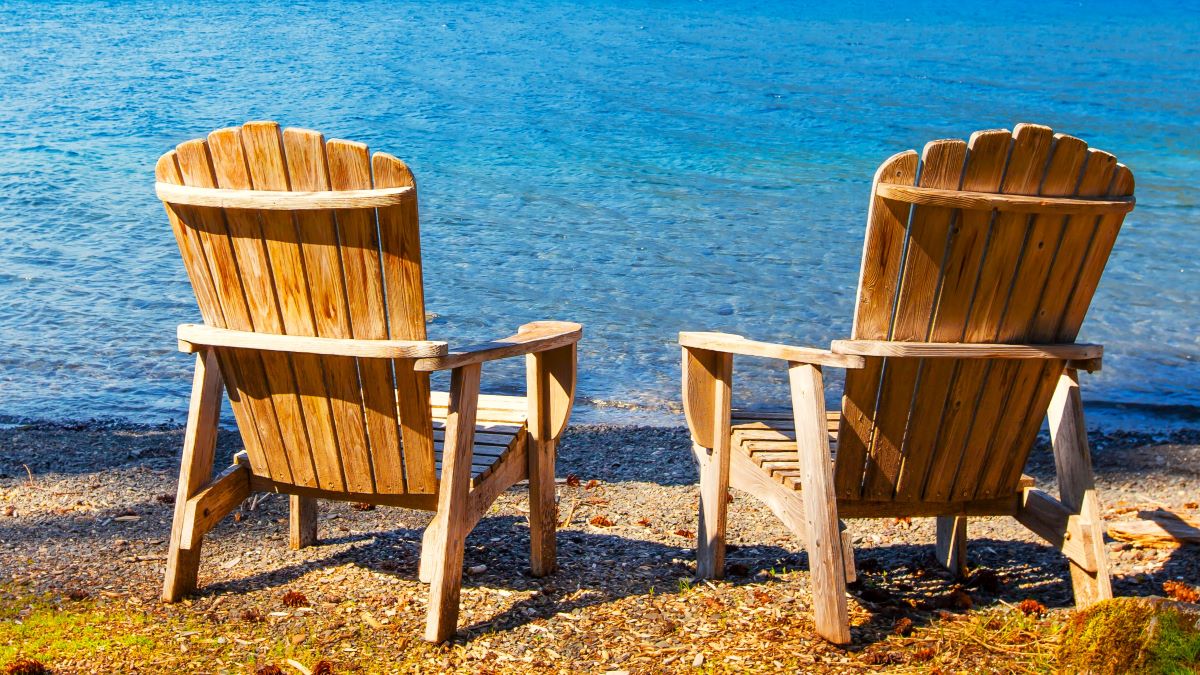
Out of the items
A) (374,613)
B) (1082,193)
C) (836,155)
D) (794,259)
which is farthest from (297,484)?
(836,155)

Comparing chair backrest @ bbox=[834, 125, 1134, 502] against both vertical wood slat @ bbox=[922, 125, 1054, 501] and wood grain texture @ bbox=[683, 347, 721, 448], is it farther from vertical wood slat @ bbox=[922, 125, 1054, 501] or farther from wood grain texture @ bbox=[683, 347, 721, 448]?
wood grain texture @ bbox=[683, 347, 721, 448]

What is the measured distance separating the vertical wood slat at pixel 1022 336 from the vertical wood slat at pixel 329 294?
1835mm

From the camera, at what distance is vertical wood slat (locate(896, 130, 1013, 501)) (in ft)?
9.10

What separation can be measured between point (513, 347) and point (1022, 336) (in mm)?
1480

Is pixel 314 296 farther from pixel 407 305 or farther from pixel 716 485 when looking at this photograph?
pixel 716 485

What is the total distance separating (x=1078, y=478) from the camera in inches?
126

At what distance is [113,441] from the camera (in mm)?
5355

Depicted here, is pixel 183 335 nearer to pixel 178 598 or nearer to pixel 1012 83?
pixel 178 598

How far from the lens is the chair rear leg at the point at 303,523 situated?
383 centimetres

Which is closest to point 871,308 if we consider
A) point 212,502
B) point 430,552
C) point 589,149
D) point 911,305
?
point 911,305

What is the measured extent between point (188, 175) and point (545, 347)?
1.15 metres

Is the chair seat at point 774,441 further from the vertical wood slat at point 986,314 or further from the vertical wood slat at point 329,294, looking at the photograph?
the vertical wood slat at point 329,294

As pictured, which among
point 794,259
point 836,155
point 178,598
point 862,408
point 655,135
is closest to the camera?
point 862,408

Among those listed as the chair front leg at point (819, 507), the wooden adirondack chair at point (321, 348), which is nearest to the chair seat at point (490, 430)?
the wooden adirondack chair at point (321, 348)
